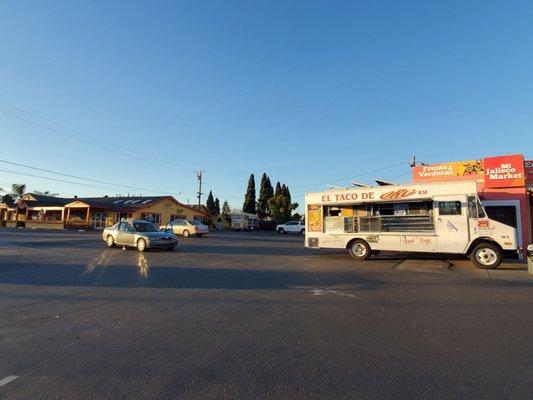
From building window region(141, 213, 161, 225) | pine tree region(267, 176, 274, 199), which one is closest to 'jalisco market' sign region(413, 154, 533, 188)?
building window region(141, 213, 161, 225)

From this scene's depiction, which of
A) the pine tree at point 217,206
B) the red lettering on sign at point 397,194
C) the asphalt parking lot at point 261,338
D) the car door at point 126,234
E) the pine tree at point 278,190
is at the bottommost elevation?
the asphalt parking lot at point 261,338

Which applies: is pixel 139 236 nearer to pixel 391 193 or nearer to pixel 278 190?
pixel 391 193

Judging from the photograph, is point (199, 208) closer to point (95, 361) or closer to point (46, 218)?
point (46, 218)

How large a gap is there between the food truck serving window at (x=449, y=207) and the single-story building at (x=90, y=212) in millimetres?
41587

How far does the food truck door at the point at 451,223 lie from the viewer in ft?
49.5

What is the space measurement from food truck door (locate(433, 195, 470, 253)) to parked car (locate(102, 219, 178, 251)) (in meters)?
12.6

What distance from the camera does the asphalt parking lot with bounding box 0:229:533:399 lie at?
4.04m

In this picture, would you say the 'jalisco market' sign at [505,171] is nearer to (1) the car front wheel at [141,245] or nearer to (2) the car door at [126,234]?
(1) the car front wheel at [141,245]

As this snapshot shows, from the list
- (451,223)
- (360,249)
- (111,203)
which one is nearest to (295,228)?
(111,203)

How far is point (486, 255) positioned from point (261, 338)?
1225 centimetres

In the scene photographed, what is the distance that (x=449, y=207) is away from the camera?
15477 millimetres

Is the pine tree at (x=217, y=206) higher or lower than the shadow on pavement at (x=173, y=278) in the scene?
higher

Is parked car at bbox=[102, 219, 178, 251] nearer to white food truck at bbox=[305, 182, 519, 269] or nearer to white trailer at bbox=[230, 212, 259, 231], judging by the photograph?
white food truck at bbox=[305, 182, 519, 269]

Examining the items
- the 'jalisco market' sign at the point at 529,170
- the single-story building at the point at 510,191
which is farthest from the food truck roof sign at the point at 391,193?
the 'jalisco market' sign at the point at 529,170
